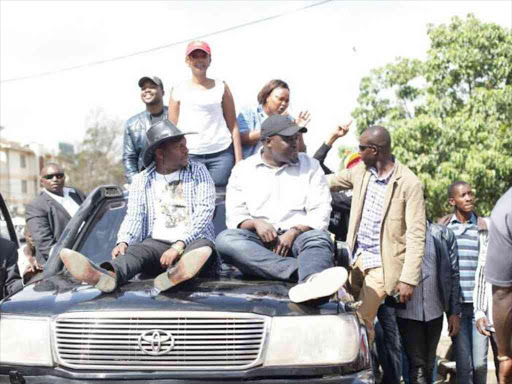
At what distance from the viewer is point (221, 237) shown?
4.59 meters

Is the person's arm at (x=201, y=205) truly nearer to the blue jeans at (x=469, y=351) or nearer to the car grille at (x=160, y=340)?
the car grille at (x=160, y=340)

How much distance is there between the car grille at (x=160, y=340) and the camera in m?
3.57

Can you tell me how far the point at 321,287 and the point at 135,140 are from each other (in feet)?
11.1

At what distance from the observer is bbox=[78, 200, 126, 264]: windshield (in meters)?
5.01

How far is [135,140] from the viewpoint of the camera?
665 cm

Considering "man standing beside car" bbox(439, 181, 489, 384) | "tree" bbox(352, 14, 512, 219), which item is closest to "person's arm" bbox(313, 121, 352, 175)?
"man standing beside car" bbox(439, 181, 489, 384)

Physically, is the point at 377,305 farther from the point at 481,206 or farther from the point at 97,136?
the point at 97,136

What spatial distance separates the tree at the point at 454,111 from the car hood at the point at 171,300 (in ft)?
51.6

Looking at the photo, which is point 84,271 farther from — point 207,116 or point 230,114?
point 230,114

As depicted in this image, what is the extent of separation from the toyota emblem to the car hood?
0.42ft

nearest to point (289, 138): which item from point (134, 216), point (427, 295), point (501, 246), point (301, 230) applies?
point (301, 230)

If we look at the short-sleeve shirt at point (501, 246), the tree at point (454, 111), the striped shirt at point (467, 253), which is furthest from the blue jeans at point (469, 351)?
the tree at point (454, 111)

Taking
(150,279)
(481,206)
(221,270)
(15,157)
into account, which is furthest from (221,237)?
(15,157)

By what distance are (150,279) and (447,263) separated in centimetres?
268
